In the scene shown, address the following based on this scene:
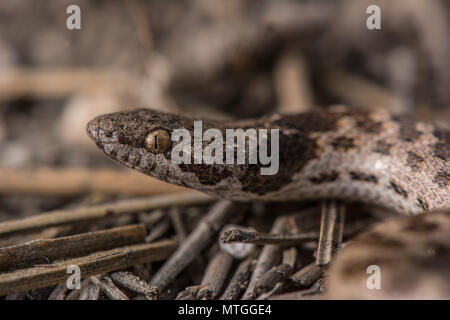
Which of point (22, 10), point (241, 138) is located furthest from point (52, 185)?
point (22, 10)

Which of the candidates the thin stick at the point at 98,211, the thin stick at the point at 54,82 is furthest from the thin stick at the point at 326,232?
the thin stick at the point at 54,82

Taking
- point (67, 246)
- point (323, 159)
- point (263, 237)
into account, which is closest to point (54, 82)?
point (67, 246)

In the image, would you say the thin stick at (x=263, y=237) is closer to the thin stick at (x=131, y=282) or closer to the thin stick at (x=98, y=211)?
the thin stick at (x=131, y=282)

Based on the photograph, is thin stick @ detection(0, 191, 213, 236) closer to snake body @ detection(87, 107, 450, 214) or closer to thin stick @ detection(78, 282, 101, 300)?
snake body @ detection(87, 107, 450, 214)

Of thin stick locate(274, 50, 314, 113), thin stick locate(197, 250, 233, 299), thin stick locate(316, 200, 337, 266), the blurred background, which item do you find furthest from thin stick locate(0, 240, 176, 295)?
thin stick locate(274, 50, 314, 113)

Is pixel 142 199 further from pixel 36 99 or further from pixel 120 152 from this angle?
pixel 36 99

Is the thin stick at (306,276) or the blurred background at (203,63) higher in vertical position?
the blurred background at (203,63)
